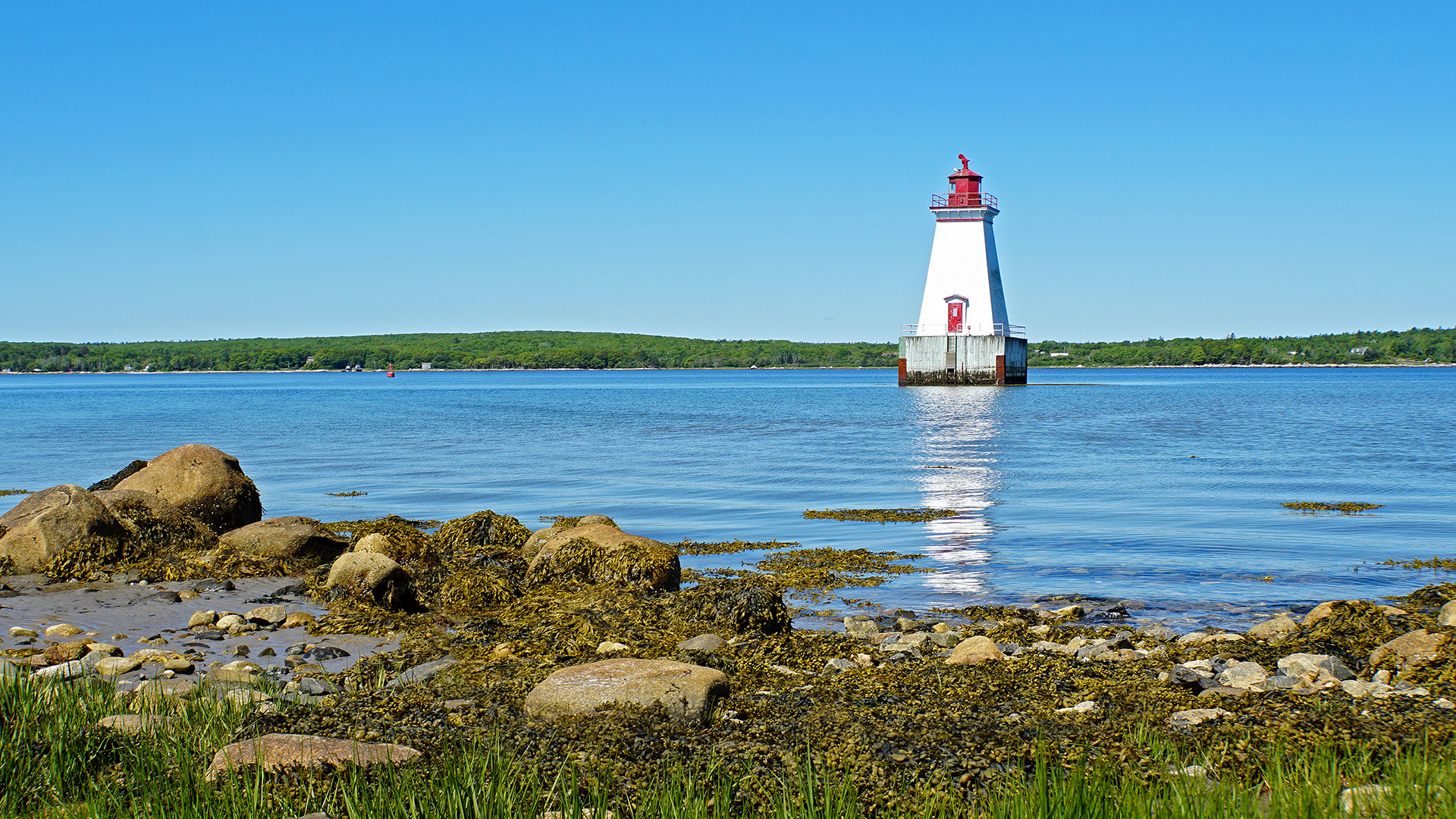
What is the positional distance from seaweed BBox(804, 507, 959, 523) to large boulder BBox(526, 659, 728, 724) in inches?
468

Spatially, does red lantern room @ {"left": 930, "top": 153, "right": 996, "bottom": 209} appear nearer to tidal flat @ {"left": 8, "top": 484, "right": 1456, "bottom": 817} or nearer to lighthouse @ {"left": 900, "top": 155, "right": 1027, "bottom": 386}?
lighthouse @ {"left": 900, "top": 155, "right": 1027, "bottom": 386}

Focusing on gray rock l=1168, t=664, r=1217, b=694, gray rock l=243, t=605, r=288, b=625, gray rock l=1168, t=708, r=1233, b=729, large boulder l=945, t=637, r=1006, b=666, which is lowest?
gray rock l=243, t=605, r=288, b=625

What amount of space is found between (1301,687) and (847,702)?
9.59 ft

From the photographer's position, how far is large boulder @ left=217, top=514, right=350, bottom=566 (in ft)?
43.8

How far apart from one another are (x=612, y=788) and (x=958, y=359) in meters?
73.2

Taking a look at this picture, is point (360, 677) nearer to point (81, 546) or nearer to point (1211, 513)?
point (81, 546)

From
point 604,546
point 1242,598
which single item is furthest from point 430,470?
point 1242,598

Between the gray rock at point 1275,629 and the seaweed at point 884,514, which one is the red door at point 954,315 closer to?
the seaweed at point 884,514

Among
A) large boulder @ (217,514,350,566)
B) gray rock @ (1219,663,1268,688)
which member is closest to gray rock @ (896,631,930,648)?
gray rock @ (1219,663,1268,688)

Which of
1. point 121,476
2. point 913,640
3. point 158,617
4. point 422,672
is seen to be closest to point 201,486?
point 121,476

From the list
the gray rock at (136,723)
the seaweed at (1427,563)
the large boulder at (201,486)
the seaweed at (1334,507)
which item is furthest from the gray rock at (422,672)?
the seaweed at (1334,507)

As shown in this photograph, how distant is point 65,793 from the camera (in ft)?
16.1

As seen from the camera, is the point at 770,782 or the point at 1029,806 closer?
the point at 1029,806

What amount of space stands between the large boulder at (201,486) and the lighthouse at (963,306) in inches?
2390
